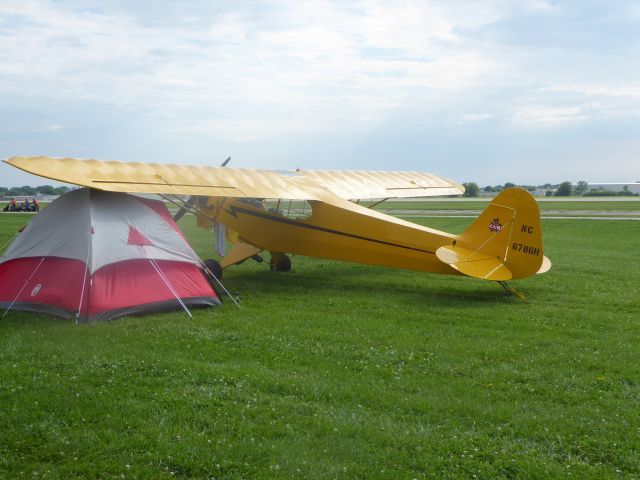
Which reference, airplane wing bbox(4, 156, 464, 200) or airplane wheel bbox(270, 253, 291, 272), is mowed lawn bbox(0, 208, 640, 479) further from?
airplane wheel bbox(270, 253, 291, 272)

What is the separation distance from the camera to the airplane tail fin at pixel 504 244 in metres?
9.73

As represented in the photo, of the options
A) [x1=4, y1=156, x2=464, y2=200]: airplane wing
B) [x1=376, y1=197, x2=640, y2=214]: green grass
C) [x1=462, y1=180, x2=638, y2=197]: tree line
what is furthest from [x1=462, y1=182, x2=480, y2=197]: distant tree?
[x1=4, y1=156, x2=464, y2=200]: airplane wing

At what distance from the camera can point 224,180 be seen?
1134cm

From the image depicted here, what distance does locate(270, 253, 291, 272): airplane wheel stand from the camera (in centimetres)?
1386

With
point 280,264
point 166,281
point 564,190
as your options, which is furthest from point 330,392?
point 564,190

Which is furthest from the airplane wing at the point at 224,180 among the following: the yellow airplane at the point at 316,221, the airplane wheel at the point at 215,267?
the airplane wheel at the point at 215,267

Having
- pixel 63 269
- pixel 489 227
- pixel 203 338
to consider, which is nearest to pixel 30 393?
pixel 203 338

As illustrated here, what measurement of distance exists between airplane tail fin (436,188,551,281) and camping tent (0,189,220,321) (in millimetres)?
4107

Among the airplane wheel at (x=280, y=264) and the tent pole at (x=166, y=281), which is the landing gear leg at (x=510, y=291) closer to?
the airplane wheel at (x=280, y=264)

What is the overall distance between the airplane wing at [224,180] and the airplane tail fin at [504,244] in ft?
10.7

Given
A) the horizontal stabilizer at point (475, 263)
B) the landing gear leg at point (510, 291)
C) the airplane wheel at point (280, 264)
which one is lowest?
the landing gear leg at point (510, 291)

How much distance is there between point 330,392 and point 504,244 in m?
5.40

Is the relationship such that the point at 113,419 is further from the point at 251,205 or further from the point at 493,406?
the point at 251,205

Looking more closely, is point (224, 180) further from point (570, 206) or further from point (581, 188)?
point (581, 188)
